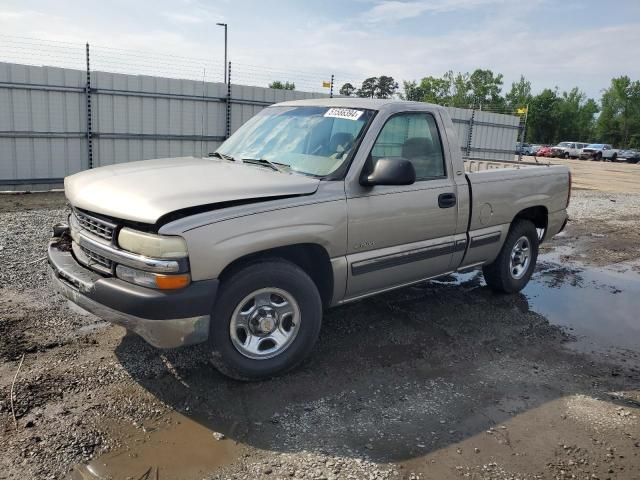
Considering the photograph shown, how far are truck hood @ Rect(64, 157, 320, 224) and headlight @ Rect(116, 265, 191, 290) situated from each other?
315 mm

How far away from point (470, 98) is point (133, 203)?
69.4m

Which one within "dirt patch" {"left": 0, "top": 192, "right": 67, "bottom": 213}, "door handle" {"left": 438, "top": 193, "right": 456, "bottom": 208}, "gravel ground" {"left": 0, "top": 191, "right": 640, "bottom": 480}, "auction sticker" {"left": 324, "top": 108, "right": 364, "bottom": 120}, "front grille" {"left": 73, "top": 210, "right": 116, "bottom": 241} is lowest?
"gravel ground" {"left": 0, "top": 191, "right": 640, "bottom": 480}

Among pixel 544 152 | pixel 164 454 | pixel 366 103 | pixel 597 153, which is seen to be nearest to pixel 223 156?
pixel 366 103

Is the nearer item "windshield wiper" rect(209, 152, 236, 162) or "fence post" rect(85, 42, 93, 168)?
"windshield wiper" rect(209, 152, 236, 162)

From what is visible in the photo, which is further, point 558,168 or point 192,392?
point 558,168

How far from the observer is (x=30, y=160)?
36.0 feet

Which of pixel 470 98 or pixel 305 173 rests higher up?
pixel 470 98

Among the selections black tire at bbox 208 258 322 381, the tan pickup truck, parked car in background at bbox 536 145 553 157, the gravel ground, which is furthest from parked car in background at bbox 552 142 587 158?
black tire at bbox 208 258 322 381

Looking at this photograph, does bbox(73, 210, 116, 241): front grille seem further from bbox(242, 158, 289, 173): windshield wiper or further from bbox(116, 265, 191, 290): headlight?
bbox(242, 158, 289, 173): windshield wiper

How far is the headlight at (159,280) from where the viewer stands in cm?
307

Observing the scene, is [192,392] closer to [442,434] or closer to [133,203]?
[133,203]

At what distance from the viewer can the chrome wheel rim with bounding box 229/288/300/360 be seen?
3471 mm

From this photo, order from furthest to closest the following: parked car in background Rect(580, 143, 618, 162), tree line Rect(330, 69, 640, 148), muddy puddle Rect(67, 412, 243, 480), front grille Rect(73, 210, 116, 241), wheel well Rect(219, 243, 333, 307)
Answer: tree line Rect(330, 69, 640, 148), parked car in background Rect(580, 143, 618, 162), wheel well Rect(219, 243, 333, 307), front grille Rect(73, 210, 116, 241), muddy puddle Rect(67, 412, 243, 480)

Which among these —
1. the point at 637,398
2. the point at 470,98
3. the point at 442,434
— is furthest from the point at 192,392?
the point at 470,98
